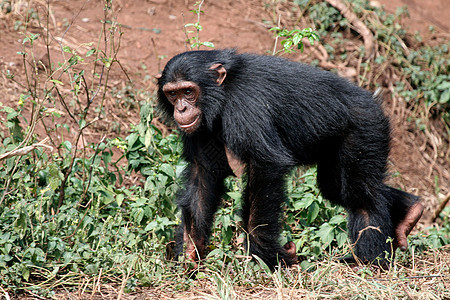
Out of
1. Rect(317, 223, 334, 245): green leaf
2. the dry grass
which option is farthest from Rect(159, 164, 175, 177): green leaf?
Rect(317, 223, 334, 245): green leaf

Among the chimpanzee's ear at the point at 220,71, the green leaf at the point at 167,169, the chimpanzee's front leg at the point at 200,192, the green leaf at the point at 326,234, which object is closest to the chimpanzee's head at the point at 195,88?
the chimpanzee's ear at the point at 220,71

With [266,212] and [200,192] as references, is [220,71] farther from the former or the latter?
[266,212]

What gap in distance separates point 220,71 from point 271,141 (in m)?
0.84

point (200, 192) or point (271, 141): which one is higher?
point (271, 141)

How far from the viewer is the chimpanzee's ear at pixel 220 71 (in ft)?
17.5

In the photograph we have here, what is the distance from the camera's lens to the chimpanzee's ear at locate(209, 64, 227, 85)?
5.34 metres

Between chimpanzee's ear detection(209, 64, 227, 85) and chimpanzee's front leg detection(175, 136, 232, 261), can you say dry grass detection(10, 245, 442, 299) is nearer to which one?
chimpanzee's front leg detection(175, 136, 232, 261)

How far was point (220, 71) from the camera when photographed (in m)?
5.34

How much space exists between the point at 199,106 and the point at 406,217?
2614mm

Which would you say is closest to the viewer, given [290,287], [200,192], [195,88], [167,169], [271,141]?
[290,287]

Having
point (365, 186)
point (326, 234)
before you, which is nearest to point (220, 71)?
point (365, 186)

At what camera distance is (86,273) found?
5023 mm

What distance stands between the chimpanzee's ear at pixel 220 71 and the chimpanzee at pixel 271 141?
0.03 ft

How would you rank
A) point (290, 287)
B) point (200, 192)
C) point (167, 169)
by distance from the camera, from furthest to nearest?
1. point (167, 169)
2. point (200, 192)
3. point (290, 287)
